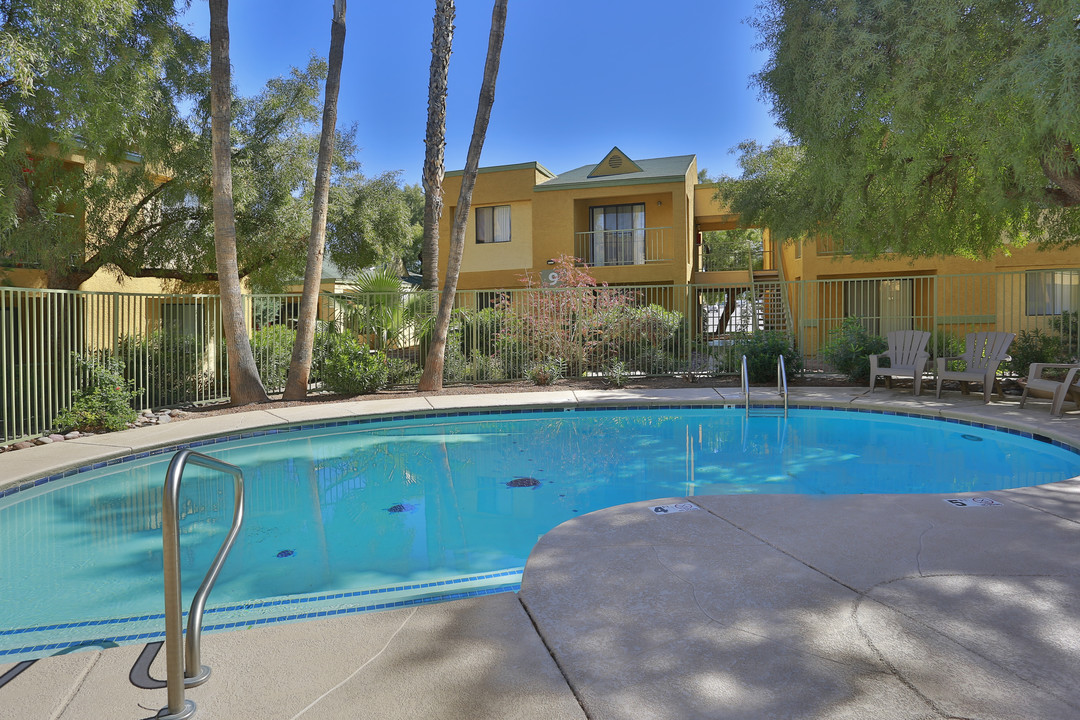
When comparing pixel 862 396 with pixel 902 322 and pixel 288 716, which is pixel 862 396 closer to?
pixel 902 322

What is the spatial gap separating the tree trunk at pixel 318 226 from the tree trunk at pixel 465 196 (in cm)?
221

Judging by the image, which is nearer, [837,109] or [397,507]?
[397,507]

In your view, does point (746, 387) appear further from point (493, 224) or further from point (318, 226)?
point (493, 224)

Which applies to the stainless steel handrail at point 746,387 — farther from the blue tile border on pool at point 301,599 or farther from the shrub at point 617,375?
the blue tile border on pool at point 301,599

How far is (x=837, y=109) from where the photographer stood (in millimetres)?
9086

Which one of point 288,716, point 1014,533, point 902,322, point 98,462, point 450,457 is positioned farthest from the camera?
point 902,322

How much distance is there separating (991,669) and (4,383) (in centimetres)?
1023

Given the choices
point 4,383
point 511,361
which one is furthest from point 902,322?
point 4,383

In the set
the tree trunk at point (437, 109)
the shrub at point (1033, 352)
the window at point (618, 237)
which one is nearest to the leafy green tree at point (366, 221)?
the tree trunk at point (437, 109)

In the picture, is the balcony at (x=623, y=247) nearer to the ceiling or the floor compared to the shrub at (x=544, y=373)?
nearer to the ceiling

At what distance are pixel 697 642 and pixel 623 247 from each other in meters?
19.0

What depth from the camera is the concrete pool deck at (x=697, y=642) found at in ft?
7.79

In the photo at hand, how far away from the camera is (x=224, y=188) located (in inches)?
414

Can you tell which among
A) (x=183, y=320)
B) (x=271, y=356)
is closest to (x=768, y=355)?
(x=271, y=356)
